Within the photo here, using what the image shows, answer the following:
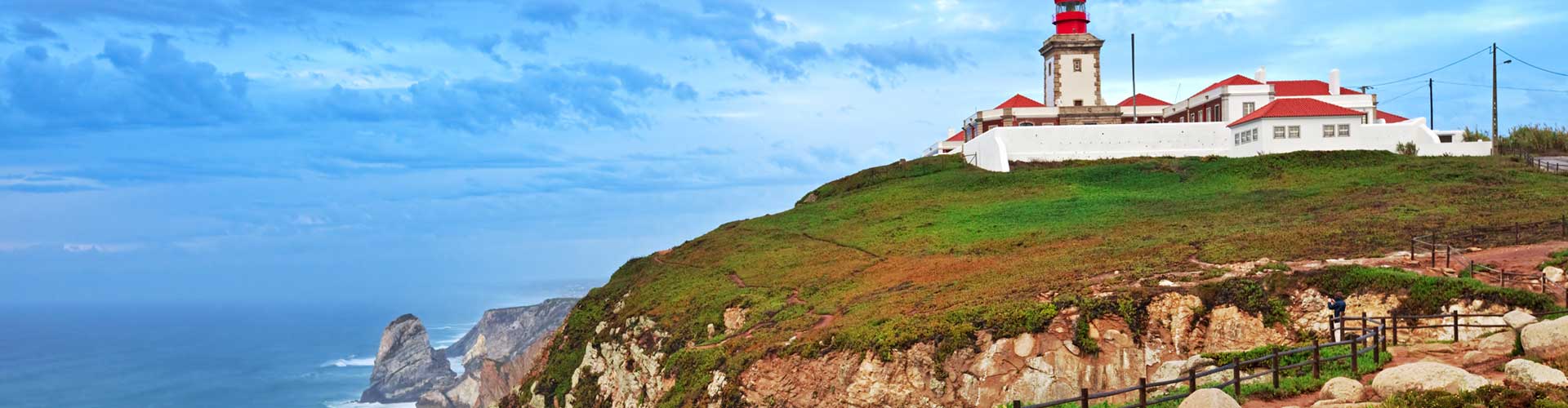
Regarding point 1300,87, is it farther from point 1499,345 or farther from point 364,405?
point 364,405

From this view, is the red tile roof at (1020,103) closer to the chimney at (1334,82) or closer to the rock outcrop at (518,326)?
the chimney at (1334,82)

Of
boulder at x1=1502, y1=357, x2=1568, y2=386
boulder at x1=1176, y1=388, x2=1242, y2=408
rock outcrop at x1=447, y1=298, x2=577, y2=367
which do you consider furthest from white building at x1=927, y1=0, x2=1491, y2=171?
rock outcrop at x1=447, y1=298, x2=577, y2=367

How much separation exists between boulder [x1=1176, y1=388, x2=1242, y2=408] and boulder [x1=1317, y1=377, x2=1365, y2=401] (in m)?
2.37

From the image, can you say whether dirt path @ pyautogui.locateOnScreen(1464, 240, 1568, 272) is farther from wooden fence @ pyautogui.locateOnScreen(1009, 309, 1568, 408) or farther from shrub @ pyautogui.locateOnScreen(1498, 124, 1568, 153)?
shrub @ pyautogui.locateOnScreen(1498, 124, 1568, 153)

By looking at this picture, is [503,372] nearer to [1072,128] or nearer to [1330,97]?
[1072,128]

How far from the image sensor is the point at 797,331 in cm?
3962

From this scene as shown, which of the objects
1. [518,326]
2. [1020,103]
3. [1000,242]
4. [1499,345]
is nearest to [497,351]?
[518,326]

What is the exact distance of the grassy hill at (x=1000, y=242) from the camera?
125ft

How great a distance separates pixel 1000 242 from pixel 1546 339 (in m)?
30.5

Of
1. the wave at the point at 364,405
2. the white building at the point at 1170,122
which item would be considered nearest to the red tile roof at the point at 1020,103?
the white building at the point at 1170,122

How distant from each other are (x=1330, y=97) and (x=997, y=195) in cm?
2728

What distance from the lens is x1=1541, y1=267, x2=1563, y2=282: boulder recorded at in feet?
104

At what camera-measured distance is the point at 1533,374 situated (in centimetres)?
1839

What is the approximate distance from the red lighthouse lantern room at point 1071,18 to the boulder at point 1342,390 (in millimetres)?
66418
